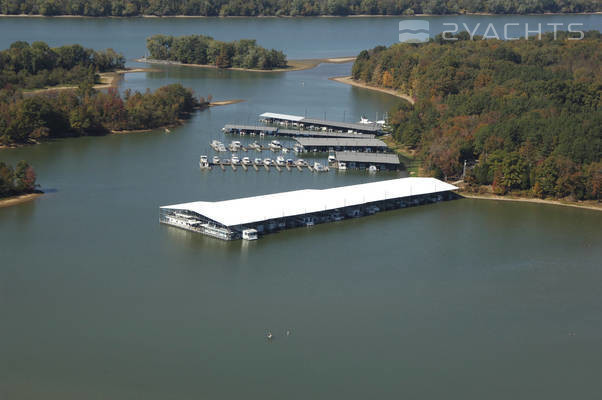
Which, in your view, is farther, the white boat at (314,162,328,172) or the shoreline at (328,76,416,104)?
the shoreline at (328,76,416,104)

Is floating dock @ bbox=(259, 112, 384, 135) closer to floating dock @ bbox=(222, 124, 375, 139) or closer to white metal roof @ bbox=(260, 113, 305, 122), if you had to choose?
white metal roof @ bbox=(260, 113, 305, 122)

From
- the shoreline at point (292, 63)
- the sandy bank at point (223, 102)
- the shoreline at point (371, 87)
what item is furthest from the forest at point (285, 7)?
the sandy bank at point (223, 102)

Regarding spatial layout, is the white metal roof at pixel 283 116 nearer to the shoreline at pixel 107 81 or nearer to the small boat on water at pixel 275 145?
the small boat on water at pixel 275 145

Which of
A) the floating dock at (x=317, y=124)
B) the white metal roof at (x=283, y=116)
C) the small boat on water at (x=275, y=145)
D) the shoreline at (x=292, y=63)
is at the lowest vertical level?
the small boat on water at (x=275, y=145)

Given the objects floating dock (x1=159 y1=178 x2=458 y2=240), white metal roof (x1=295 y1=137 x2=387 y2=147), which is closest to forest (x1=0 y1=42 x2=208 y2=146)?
white metal roof (x1=295 y1=137 x2=387 y2=147)

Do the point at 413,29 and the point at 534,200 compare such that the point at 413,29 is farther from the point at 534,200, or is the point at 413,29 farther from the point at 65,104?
the point at 534,200

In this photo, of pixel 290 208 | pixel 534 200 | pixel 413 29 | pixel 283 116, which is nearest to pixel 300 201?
pixel 290 208
